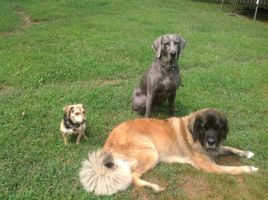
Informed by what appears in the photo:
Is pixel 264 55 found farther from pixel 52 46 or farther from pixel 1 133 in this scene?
pixel 1 133

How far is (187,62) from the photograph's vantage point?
10.7 metres

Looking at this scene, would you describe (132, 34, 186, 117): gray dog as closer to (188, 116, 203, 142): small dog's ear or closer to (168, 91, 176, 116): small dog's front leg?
(168, 91, 176, 116): small dog's front leg

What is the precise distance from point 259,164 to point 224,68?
4.55 meters

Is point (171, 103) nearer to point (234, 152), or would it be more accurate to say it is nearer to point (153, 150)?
point (234, 152)

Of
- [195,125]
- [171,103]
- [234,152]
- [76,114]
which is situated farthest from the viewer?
Answer: [171,103]

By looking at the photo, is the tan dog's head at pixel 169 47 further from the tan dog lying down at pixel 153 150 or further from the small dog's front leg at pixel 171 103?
the tan dog lying down at pixel 153 150

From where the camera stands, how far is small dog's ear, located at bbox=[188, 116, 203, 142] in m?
5.86

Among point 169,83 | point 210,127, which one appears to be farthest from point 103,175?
point 169,83

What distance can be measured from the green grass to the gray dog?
0.53 metres

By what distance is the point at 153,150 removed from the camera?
19.5 ft

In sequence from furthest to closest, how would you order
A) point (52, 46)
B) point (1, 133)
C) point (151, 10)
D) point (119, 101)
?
point (151, 10), point (52, 46), point (119, 101), point (1, 133)

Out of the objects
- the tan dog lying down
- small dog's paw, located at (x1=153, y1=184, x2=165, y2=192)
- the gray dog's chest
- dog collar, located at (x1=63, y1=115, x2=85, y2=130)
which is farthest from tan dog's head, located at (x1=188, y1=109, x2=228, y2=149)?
dog collar, located at (x1=63, y1=115, x2=85, y2=130)

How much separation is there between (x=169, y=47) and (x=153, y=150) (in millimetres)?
1984

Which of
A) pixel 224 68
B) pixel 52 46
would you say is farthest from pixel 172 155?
pixel 52 46
